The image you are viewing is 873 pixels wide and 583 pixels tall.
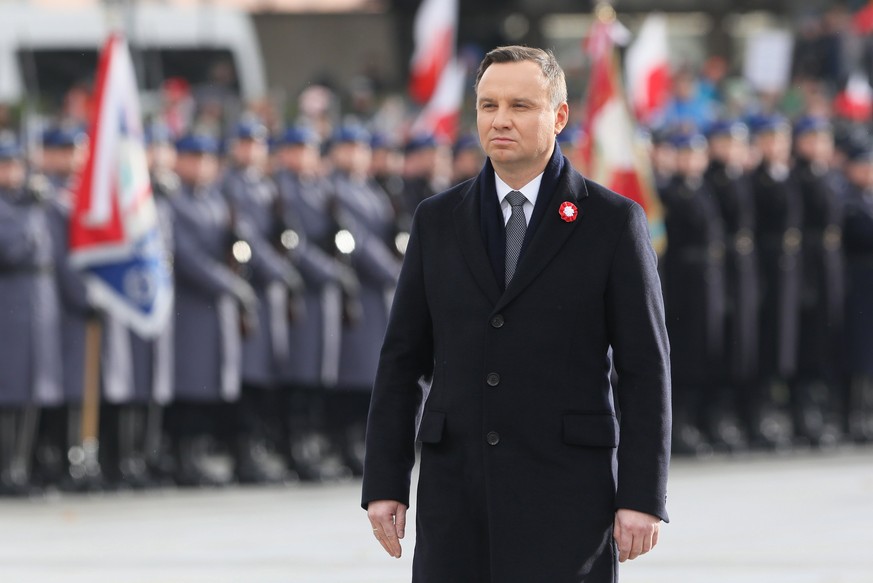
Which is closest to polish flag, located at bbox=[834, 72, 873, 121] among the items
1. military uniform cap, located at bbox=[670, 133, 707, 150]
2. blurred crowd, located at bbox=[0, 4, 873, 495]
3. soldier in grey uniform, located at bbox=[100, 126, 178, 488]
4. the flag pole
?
blurred crowd, located at bbox=[0, 4, 873, 495]

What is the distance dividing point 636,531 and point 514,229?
0.68m

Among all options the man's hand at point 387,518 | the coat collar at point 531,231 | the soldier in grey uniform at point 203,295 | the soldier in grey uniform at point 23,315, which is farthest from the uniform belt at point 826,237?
the man's hand at point 387,518

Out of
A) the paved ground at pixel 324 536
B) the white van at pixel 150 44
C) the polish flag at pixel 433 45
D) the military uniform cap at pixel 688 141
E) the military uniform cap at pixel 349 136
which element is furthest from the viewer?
the white van at pixel 150 44

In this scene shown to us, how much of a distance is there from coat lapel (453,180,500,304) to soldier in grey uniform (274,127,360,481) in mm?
7373

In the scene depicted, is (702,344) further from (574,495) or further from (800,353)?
(574,495)

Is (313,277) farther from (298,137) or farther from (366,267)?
(298,137)

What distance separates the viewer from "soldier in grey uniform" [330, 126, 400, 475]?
39.4 feet

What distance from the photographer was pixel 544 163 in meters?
4.36

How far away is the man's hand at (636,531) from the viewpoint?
4211 millimetres

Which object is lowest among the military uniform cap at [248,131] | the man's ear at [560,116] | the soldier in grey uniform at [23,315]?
the soldier in grey uniform at [23,315]

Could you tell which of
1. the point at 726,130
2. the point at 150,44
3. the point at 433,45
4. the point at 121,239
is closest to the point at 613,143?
the point at 726,130

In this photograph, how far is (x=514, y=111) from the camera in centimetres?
424

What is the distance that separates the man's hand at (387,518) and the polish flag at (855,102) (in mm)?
13294

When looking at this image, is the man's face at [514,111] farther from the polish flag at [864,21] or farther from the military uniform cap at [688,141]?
the polish flag at [864,21]
